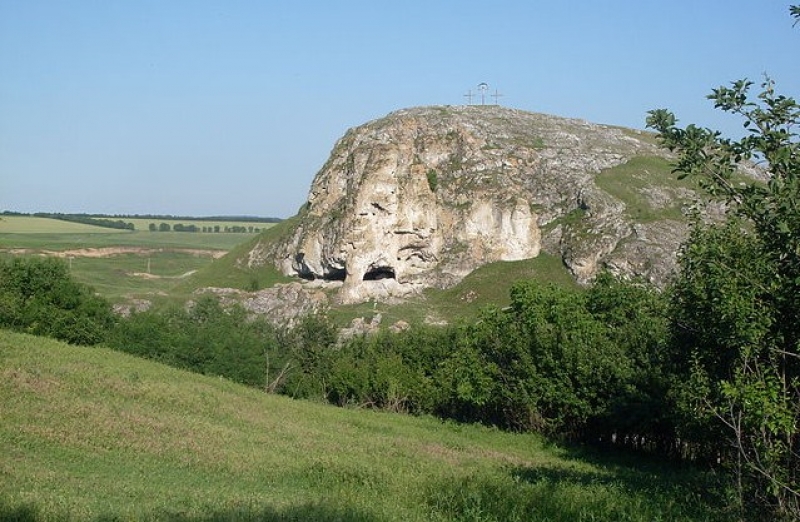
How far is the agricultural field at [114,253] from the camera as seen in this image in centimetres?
13300

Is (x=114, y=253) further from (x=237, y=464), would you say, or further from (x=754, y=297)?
(x=754, y=297)

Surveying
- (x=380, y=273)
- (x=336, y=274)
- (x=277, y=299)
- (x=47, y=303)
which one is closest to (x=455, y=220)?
(x=380, y=273)

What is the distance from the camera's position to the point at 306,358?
210ft

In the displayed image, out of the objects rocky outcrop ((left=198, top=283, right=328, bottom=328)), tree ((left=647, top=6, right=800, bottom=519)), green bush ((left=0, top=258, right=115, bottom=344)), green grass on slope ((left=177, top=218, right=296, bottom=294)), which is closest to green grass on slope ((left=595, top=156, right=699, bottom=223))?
rocky outcrop ((left=198, top=283, right=328, bottom=328))

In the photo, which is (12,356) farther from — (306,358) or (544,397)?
(306,358)

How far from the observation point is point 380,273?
112250 mm

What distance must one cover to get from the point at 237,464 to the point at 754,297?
1391 centimetres

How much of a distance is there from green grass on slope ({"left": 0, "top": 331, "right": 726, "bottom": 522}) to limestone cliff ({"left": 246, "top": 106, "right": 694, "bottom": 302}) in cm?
6911

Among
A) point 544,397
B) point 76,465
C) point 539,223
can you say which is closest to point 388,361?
point 544,397

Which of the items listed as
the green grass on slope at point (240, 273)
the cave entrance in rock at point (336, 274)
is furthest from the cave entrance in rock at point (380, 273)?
the green grass on slope at point (240, 273)

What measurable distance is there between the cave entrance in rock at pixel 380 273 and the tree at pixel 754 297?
96863mm

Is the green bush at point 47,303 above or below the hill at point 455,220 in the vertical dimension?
below

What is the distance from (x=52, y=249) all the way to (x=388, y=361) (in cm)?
11252

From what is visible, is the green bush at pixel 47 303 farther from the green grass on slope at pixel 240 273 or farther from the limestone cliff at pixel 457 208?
the limestone cliff at pixel 457 208
